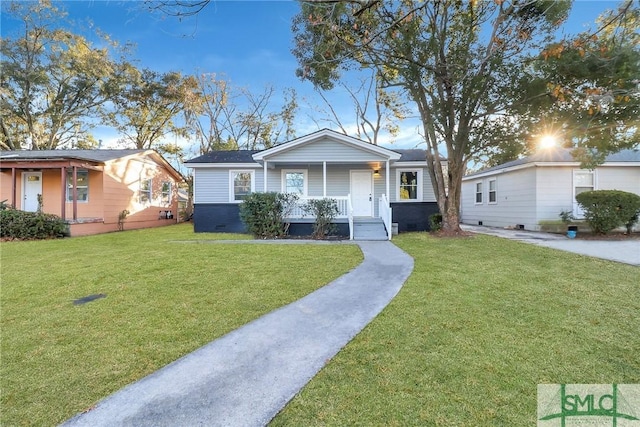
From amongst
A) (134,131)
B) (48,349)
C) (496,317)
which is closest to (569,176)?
(496,317)

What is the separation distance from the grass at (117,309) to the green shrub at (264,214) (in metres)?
2.97

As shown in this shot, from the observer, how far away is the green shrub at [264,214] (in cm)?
1082

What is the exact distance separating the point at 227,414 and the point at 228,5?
8393 millimetres

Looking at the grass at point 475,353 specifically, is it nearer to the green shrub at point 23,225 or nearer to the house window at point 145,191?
the green shrub at point 23,225

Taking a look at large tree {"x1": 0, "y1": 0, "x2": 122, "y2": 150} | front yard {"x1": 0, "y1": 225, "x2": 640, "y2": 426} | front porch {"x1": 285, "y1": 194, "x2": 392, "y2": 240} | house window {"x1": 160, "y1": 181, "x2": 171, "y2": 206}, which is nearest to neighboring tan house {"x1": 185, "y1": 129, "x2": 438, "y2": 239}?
front porch {"x1": 285, "y1": 194, "x2": 392, "y2": 240}

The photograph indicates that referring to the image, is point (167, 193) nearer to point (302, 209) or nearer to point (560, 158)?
point (302, 209)

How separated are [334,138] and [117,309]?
953 centimetres

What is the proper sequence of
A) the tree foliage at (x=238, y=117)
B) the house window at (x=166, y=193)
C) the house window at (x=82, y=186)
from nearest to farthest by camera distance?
the house window at (x=82, y=186)
the house window at (x=166, y=193)
the tree foliage at (x=238, y=117)

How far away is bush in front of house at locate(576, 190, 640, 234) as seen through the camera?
10820mm

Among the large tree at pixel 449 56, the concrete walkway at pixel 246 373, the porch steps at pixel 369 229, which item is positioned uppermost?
the large tree at pixel 449 56

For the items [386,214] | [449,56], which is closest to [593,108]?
[449,56]

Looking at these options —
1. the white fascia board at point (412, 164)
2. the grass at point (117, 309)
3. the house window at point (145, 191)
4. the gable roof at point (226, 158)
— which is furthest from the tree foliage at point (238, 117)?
the grass at point (117, 309)

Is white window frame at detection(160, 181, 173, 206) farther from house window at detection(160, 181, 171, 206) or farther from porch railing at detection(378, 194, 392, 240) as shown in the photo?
porch railing at detection(378, 194, 392, 240)

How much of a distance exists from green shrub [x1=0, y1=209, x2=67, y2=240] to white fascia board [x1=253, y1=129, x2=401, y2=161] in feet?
27.2
